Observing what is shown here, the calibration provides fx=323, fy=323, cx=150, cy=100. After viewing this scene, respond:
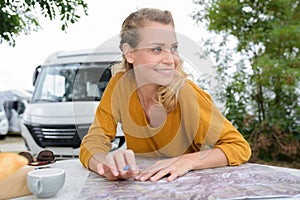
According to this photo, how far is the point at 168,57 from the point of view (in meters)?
0.95

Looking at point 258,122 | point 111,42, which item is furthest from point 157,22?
point 258,122

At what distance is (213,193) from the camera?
2.03 feet

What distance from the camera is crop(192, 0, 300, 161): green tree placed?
8.59 ft

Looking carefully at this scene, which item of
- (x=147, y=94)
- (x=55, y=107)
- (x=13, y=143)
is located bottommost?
(x=13, y=143)

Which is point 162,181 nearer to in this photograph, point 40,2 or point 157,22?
point 157,22

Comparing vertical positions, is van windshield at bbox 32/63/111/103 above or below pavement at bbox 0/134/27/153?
above

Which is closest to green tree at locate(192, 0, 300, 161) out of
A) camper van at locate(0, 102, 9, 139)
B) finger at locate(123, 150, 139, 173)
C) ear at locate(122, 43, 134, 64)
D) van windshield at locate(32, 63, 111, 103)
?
van windshield at locate(32, 63, 111, 103)

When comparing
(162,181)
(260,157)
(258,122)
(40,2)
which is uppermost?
(40,2)

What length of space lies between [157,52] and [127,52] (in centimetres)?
19

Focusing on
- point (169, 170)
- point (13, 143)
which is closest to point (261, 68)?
point (169, 170)

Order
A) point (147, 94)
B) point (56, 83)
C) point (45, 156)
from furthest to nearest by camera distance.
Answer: point (56, 83)
point (147, 94)
point (45, 156)

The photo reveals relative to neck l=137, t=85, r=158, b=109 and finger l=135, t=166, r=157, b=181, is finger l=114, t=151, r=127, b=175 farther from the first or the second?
neck l=137, t=85, r=158, b=109

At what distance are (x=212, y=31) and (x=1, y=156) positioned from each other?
2758mm

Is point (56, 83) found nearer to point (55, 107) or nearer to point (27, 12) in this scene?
point (55, 107)
